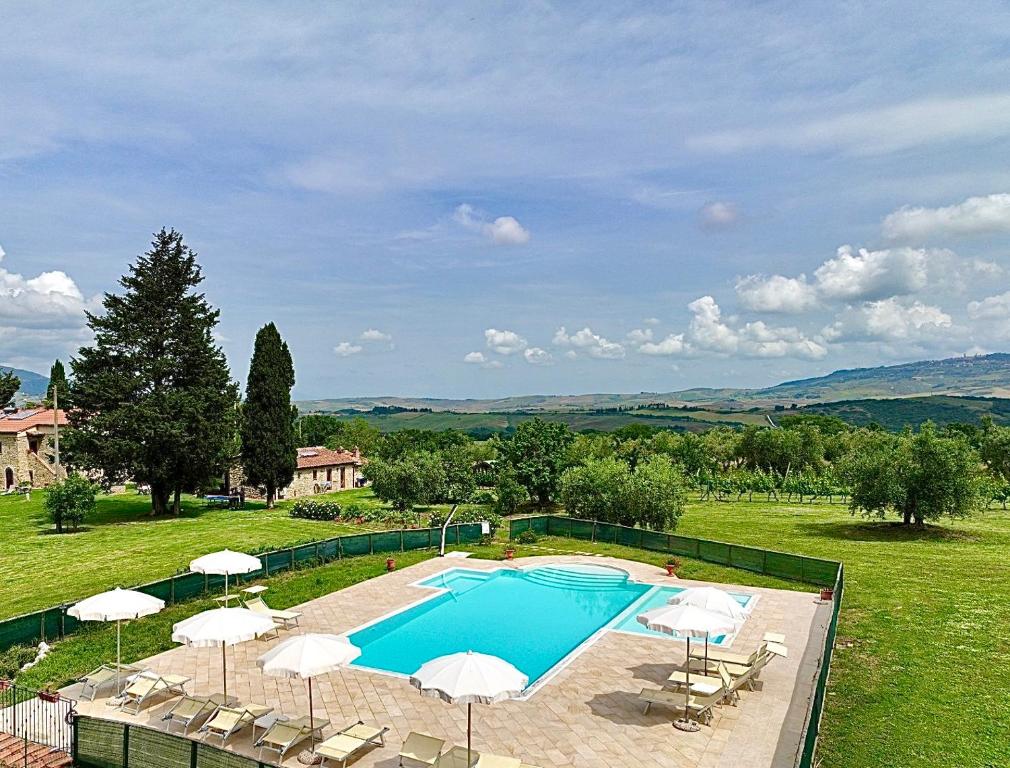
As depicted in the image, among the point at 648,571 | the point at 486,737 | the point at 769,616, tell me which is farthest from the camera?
the point at 648,571

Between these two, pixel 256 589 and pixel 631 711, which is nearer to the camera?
pixel 631 711

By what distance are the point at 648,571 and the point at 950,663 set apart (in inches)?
454

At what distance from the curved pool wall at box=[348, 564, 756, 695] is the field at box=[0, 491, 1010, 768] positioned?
3.00 meters

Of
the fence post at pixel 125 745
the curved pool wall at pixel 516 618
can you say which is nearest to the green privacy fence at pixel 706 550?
the curved pool wall at pixel 516 618

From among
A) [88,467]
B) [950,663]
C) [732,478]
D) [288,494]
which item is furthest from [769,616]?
[732,478]

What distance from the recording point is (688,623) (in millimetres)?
13969

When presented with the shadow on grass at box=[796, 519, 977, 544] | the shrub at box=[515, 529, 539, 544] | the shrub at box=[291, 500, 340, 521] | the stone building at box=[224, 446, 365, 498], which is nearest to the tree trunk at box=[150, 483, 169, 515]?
the stone building at box=[224, 446, 365, 498]

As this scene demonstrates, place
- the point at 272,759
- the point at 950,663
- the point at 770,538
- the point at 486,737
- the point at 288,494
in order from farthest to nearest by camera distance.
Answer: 1. the point at 288,494
2. the point at 770,538
3. the point at 950,663
4. the point at 486,737
5. the point at 272,759

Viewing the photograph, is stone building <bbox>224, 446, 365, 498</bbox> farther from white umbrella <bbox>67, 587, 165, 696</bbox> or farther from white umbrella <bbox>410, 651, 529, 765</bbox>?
white umbrella <bbox>410, 651, 529, 765</bbox>

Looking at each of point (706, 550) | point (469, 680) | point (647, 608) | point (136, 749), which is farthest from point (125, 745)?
point (706, 550)

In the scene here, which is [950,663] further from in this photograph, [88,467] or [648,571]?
[88,467]

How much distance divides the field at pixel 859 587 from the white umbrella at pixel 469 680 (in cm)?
577

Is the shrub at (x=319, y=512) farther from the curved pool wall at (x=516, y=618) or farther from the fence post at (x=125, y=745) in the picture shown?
the fence post at (x=125, y=745)

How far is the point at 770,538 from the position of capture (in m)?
36.7
